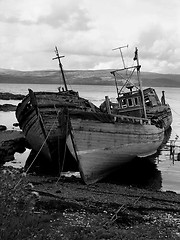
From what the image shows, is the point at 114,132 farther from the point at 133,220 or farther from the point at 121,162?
the point at 133,220

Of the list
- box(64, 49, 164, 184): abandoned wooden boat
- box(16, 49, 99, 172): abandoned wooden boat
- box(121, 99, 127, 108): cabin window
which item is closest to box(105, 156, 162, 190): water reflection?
box(64, 49, 164, 184): abandoned wooden boat

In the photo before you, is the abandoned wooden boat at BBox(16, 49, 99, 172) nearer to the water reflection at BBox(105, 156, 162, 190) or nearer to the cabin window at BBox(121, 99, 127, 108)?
the water reflection at BBox(105, 156, 162, 190)

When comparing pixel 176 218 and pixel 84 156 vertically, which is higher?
pixel 84 156

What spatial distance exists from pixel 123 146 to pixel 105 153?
1.50 meters

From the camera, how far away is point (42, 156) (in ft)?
77.6

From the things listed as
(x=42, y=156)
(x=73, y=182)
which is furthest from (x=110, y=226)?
(x=42, y=156)

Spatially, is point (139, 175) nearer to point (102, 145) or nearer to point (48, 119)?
point (102, 145)

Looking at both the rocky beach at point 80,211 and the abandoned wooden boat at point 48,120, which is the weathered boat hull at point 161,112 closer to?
the abandoned wooden boat at point 48,120

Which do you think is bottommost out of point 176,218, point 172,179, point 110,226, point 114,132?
point 172,179

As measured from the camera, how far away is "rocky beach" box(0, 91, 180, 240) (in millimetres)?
6527

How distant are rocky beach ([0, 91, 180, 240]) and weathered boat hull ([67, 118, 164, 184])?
996 millimetres

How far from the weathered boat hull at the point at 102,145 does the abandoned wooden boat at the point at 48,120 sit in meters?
2.50

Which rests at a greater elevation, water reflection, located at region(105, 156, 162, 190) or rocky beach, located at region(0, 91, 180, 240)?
rocky beach, located at region(0, 91, 180, 240)

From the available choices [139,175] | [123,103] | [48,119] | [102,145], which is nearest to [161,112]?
[123,103]
